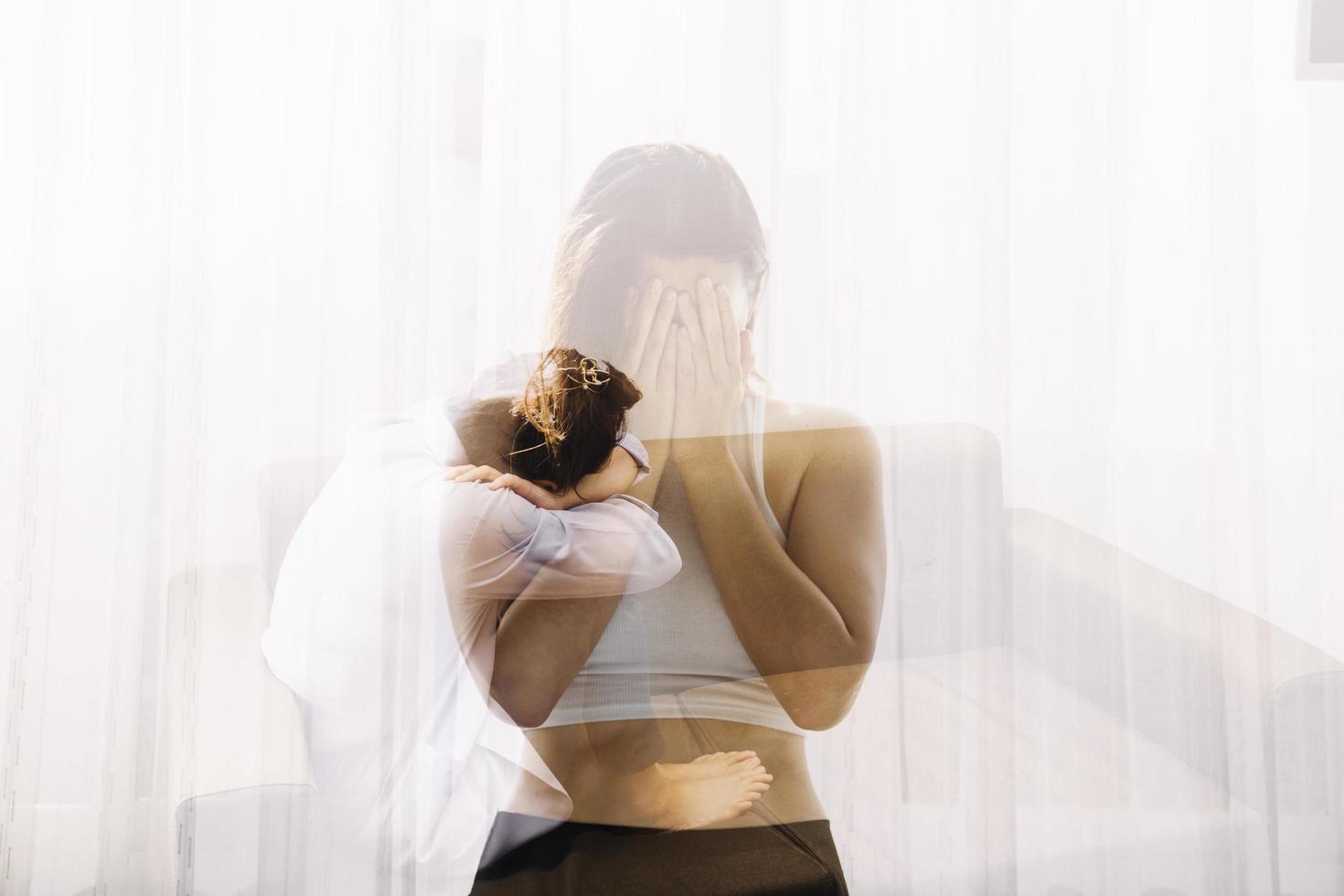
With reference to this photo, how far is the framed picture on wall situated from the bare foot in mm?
1108

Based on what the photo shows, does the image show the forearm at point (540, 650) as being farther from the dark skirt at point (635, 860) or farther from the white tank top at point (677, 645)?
the dark skirt at point (635, 860)

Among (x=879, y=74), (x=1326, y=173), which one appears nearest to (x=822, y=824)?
(x=879, y=74)

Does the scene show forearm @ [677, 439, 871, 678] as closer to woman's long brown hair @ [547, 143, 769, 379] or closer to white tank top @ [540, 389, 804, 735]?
white tank top @ [540, 389, 804, 735]

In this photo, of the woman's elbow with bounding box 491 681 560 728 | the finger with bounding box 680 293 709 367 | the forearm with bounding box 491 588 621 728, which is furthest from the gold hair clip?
the woman's elbow with bounding box 491 681 560 728

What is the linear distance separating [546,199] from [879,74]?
1.41 feet

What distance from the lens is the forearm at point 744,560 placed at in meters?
1.16

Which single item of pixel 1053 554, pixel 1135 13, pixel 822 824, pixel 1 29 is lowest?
pixel 822 824

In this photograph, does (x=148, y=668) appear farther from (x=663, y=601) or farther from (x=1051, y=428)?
(x=1051, y=428)

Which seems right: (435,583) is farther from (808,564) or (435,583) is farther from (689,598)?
(808,564)

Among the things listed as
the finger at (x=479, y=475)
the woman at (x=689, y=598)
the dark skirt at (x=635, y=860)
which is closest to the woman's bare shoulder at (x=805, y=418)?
the woman at (x=689, y=598)

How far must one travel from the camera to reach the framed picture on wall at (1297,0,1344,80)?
1267 millimetres

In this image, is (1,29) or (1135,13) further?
(1135,13)

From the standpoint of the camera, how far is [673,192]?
1.17 meters

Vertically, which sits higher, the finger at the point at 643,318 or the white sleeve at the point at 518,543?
the finger at the point at 643,318
